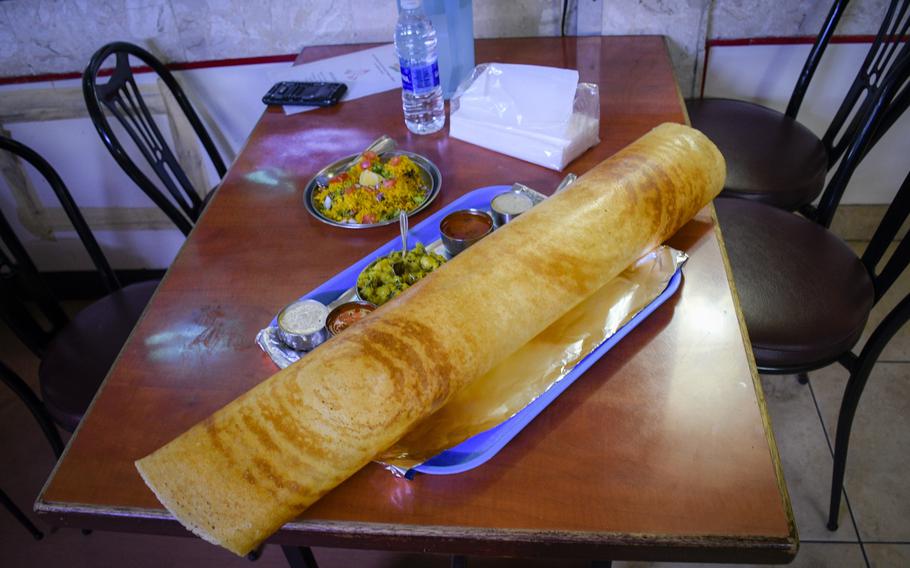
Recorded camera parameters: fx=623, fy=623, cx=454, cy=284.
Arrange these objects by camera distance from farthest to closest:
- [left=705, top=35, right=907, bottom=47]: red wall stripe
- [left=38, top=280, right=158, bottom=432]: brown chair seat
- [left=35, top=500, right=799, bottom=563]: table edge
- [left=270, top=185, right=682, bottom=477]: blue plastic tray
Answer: [left=705, top=35, right=907, bottom=47]: red wall stripe → [left=38, top=280, right=158, bottom=432]: brown chair seat → [left=270, top=185, right=682, bottom=477]: blue plastic tray → [left=35, top=500, right=799, bottom=563]: table edge

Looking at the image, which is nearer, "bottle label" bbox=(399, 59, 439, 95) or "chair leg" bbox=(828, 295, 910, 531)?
"chair leg" bbox=(828, 295, 910, 531)

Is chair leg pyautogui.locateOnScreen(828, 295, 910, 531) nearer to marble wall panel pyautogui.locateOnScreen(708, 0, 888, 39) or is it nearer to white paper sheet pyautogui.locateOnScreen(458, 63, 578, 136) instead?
white paper sheet pyautogui.locateOnScreen(458, 63, 578, 136)

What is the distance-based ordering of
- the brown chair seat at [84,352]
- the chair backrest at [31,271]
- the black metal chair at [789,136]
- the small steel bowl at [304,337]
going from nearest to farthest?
the small steel bowl at [304,337], the brown chair seat at [84,352], the chair backrest at [31,271], the black metal chair at [789,136]

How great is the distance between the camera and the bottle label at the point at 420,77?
150cm

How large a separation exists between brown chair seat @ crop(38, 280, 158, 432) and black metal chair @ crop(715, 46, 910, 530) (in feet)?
5.26

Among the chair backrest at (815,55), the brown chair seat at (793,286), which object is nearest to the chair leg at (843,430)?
the brown chair seat at (793,286)

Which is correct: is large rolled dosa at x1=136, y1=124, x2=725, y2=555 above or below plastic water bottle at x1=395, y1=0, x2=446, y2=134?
below

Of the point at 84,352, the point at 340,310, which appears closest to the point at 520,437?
the point at 340,310

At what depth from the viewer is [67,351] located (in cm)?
167

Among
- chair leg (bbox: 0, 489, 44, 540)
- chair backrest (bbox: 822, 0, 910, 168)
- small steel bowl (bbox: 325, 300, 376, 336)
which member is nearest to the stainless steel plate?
small steel bowl (bbox: 325, 300, 376, 336)

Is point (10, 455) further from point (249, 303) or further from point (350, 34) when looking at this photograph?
point (350, 34)

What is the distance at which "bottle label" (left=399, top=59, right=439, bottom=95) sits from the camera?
150cm

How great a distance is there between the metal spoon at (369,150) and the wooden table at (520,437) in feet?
0.47

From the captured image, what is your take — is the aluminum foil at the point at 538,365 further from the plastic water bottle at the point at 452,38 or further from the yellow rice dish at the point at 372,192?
the plastic water bottle at the point at 452,38
